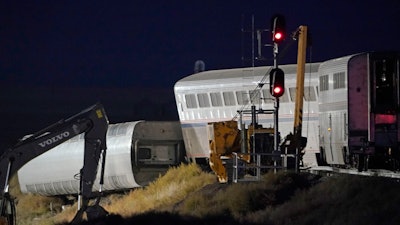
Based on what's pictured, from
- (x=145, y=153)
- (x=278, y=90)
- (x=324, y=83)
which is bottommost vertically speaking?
(x=145, y=153)

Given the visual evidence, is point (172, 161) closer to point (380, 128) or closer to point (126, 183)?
point (126, 183)

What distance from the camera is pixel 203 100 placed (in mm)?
45875

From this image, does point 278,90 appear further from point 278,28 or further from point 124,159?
point 124,159

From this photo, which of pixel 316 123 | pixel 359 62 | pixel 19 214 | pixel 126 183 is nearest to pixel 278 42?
pixel 359 62

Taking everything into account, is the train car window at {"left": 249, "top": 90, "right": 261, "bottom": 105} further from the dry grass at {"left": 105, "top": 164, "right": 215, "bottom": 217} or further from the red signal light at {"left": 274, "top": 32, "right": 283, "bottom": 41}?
the red signal light at {"left": 274, "top": 32, "right": 283, "bottom": 41}

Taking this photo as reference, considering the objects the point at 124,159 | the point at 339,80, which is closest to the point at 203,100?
the point at 124,159

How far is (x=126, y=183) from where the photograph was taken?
4147 centimetres

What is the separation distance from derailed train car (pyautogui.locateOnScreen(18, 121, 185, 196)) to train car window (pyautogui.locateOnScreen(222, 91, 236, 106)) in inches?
101

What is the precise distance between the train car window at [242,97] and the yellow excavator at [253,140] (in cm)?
1190

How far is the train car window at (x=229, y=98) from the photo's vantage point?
44.8 m

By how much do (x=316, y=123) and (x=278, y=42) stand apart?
13.1 metres

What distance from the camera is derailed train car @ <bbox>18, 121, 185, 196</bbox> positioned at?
41.3 metres

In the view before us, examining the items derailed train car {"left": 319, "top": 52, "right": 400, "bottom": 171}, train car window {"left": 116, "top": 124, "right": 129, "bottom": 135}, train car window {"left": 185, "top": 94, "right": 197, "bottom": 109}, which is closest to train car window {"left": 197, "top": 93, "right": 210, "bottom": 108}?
train car window {"left": 185, "top": 94, "right": 197, "bottom": 109}

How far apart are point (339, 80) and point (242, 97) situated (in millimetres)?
12155
